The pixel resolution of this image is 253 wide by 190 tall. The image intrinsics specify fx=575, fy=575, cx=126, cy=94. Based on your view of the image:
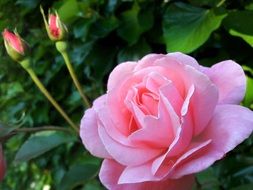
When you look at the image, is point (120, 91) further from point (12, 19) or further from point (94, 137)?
point (12, 19)

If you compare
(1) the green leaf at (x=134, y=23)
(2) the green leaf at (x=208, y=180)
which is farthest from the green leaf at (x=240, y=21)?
(2) the green leaf at (x=208, y=180)

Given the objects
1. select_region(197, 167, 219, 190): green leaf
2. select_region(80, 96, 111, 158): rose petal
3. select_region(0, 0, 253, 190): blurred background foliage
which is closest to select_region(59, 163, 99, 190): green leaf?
select_region(0, 0, 253, 190): blurred background foliage

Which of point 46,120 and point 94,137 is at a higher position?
point 94,137

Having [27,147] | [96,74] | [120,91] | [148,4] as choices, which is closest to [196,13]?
[148,4]

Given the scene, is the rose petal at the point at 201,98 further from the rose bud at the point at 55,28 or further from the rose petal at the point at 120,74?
the rose bud at the point at 55,28

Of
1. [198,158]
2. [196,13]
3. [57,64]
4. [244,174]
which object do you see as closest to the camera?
[198,158]

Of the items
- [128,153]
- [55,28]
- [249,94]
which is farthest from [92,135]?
[249,94]

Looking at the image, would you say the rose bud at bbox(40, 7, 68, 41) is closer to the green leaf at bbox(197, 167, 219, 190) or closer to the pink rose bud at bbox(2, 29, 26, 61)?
the pink rose bud at bbox(2, 29, 26, 61)
